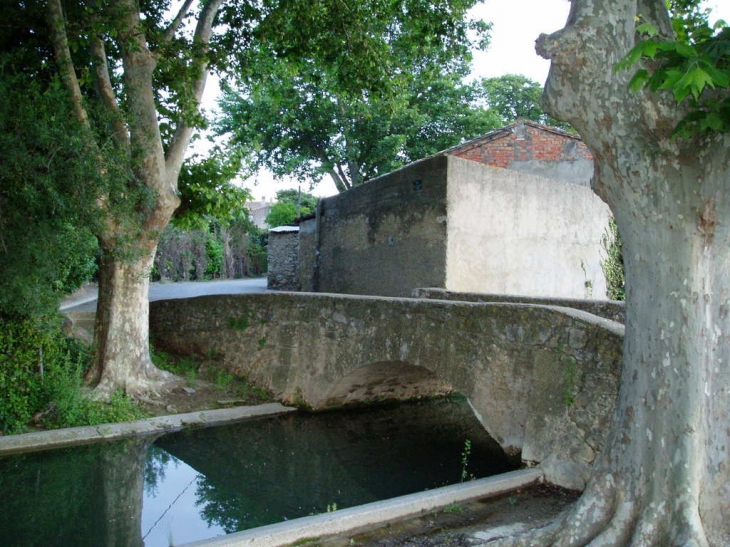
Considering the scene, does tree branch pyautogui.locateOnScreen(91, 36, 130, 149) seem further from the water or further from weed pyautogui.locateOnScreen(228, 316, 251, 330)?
the water

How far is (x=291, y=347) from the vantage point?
29.6ft

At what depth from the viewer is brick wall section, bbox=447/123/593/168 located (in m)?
15.2

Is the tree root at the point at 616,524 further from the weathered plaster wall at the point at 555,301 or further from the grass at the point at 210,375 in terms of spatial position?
the grass at the point at 210,375

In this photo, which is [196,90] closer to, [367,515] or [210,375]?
[210,375]

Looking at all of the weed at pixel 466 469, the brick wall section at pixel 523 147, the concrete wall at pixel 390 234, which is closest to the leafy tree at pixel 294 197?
the brick wall section at pixel 523 147

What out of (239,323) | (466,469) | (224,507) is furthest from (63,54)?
(466,469)

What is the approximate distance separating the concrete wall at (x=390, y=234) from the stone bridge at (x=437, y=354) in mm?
2355

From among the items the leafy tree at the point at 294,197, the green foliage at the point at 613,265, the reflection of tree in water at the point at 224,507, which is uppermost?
the leafy tree at the point at 294,197

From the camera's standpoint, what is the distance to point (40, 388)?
25.3ft

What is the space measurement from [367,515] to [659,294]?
8.04ft

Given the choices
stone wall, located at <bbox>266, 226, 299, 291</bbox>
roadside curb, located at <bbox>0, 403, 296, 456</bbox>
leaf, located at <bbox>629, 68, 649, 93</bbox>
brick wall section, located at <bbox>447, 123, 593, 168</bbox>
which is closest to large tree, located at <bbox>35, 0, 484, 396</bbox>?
roadside curb, located at <bbox>0, 403, 296, 456</bbox>

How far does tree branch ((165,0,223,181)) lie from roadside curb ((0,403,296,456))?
3422mm

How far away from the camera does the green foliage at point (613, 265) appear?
12.5 m

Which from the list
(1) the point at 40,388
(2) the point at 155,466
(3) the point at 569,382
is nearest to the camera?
(3) the point at 569,382
